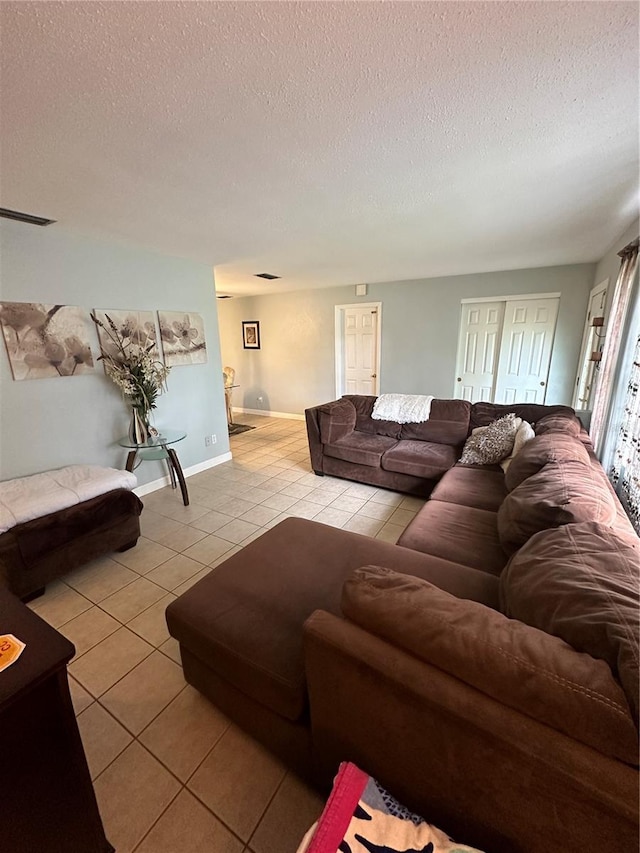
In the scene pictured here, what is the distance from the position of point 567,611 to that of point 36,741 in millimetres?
1303

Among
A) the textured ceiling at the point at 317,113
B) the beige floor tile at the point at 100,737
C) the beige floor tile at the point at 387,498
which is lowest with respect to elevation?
the beige floor tile at the point at 100,737

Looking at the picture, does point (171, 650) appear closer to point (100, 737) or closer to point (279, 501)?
point (100, 737)

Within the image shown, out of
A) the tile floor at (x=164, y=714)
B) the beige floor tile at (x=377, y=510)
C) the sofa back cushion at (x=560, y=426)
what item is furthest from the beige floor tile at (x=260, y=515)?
the sofa back cushion at (x=560, y=426)

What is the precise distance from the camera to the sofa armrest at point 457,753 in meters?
0.57

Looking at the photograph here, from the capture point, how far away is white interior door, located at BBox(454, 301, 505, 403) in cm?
467

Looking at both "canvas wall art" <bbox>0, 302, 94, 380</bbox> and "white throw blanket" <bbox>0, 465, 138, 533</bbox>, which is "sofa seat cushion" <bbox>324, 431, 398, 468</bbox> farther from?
"canvas wall art" <bbox>0, 302, 94, 380</bbox>

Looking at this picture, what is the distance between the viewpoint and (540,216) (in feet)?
7.84

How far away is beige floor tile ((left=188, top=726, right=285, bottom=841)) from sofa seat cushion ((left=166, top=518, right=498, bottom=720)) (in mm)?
281

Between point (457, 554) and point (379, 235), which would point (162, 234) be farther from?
point (457, 554)

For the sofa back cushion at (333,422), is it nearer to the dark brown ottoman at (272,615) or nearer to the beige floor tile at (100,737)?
the dark brown ottoman at (272,615)

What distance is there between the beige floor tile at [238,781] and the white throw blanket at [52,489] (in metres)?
1.63

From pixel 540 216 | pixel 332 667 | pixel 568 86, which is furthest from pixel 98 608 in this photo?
pixel 540 216

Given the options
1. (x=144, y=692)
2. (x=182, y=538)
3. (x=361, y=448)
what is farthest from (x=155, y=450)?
(x=144, y=692)

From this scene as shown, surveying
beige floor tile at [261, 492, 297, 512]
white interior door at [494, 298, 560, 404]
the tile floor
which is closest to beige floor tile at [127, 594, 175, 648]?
the tile floor
